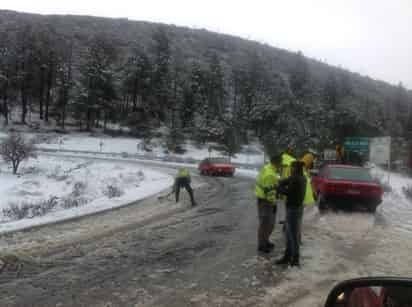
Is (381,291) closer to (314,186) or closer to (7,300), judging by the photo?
(7,300)

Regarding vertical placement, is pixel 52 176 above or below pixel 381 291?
below

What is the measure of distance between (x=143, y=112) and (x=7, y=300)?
61.3 metres

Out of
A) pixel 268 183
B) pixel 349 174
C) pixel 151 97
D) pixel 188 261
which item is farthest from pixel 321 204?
pixel 151 97

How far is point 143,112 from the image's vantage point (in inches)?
2566

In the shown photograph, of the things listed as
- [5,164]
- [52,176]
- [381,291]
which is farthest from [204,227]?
[5,164]

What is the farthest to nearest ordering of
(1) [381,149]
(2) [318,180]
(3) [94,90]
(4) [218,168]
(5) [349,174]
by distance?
(3) [94,90]
(4) [218,168]
(1) [381,149]
(2) [318,180]
(5) [349,174]

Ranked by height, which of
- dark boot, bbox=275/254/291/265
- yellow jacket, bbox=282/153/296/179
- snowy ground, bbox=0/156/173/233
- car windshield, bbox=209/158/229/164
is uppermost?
yellow jacket, bbox=282/153/296/179

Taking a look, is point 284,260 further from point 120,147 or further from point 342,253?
point 120,147

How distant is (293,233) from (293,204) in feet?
1.61

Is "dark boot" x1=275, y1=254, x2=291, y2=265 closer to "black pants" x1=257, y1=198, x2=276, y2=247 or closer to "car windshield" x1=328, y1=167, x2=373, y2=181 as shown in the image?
"black pants" x1=257, y1=198, x2=276, y2=247

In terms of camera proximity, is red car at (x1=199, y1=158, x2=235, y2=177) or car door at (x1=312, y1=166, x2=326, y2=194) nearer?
car door at (x1=312, y1=166, x2=326, y2=194)

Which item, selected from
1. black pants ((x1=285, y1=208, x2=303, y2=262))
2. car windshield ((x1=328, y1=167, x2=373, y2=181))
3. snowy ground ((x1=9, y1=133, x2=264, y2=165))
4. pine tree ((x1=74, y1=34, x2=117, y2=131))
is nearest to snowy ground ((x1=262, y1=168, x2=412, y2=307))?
black pants ((x1=285, y1=208, x2=303, y2=262))

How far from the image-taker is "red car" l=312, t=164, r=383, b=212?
11.9 m

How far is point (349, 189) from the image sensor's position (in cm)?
1198
